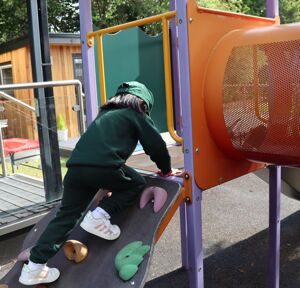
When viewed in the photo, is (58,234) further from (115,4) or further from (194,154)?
(115,4)

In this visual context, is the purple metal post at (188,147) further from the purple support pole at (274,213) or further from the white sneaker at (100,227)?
the purple support pole at (274,213)

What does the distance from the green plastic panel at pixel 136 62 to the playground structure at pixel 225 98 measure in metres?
3.46

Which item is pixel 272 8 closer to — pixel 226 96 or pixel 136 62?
pixel 226 96

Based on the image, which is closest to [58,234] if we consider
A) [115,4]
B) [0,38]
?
[115,4]

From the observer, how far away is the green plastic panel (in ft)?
19.2

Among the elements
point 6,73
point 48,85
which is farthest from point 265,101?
point 6,73

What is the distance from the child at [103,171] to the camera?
2.18m

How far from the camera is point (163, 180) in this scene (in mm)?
2422

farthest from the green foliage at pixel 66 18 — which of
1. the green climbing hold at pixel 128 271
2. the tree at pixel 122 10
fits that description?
the green climbing hold at pixel 128 271

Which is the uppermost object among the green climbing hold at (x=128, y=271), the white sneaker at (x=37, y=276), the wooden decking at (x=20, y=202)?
the green climbing hold at (x=128, y=271)

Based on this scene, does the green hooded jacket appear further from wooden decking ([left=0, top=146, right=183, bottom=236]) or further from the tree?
the tree

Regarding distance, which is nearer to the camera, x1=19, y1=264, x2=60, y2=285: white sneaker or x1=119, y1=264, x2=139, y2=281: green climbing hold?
x1=119, y1=264, x2=139, y2=281: green climbing hold

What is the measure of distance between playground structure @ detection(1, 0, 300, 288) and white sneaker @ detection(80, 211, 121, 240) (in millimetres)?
276

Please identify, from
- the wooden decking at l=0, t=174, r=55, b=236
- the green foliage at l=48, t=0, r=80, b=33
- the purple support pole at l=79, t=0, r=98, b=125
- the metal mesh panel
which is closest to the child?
the metal mesh panel
